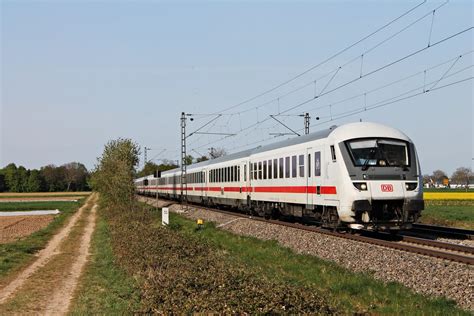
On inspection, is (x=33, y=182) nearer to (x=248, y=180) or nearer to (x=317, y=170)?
(x=248, y=180)

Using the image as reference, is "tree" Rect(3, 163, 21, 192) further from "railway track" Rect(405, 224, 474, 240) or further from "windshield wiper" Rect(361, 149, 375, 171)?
"windshield wiper" Rect(361, 149, 375, 171)

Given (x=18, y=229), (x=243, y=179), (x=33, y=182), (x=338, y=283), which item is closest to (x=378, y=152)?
(x=338, y=283)

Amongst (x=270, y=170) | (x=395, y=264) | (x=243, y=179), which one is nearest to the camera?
(x=395, y=264)

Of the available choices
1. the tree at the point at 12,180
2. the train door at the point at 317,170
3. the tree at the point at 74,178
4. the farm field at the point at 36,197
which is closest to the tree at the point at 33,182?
the tree at the point at 12,180

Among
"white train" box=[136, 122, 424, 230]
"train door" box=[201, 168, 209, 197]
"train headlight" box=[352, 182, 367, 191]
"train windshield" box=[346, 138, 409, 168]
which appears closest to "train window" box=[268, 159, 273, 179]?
"white train" box=[136, 122, 424, 230]

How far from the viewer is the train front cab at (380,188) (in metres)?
16.8

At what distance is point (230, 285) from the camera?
879cm

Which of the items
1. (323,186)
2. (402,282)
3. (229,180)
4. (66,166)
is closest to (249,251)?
(323,186)

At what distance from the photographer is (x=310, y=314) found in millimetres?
7148

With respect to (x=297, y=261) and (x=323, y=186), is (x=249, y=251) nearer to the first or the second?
(x=297, y=261)

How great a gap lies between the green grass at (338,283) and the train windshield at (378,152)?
3.66 meters

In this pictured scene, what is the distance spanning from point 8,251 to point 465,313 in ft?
56.8

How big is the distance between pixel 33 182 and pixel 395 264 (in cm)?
16833

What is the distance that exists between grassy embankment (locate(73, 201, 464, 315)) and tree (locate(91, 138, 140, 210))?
19.5 meters
